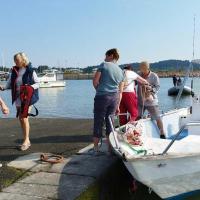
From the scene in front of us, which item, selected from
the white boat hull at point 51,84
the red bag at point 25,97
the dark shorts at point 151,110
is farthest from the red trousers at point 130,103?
the white boat hull at point 51,84

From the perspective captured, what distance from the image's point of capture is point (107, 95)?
7.08 m

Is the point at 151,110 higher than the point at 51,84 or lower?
higher

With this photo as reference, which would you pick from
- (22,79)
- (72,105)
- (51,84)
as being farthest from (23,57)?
(51,84)

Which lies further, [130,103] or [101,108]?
[130,103]

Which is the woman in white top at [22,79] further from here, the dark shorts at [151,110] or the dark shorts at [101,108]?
the dark shorts at [151,110]

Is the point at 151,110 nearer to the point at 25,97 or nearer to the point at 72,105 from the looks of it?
the point at 25,97

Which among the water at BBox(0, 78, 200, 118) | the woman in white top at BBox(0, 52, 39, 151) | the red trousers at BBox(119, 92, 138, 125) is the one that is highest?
the woman in white top at BBox(0, 52, 39, 151)

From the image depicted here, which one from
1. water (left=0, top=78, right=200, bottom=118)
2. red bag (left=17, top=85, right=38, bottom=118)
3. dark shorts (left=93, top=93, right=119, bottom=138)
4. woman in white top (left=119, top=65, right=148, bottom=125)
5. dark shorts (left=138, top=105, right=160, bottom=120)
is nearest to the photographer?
dark shorts (left=93, top=93, right=119, bottom=138)

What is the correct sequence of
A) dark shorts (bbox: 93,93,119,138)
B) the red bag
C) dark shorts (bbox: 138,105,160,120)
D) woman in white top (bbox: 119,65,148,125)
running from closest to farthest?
1. dark shorts (bbox: 93,93,119,138)
2. the red bag
3. woman in white top (bbox: 119,65,148,125)
4. dark shorts (bbox: 138,105,160,120)

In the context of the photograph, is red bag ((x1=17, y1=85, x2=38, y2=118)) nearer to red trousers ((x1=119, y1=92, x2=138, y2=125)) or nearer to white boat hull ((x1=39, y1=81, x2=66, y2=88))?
red trousers ((x1=119, y1=92, x2=138, y2=125))

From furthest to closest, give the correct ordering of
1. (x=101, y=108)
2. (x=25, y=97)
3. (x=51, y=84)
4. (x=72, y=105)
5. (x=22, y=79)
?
(x=51, y=84) < (x=72, y=105) < (x=22, y=79) < (x=25, y=97) < (x=101, y=108)

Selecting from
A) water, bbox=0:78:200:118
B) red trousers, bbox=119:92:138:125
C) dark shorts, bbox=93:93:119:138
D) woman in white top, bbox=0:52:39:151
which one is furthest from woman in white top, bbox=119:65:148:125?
woman in white top, bbox=0:52:39:151

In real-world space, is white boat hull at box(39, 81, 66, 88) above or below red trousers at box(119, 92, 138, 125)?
below

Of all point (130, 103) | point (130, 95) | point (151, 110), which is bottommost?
point (151, 110)
